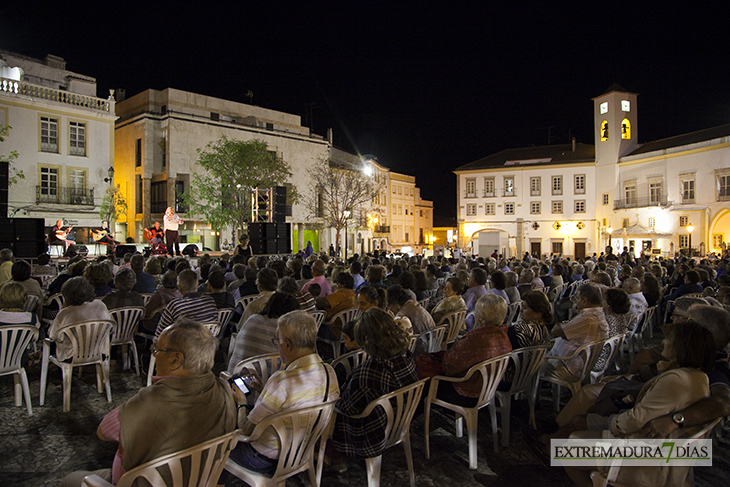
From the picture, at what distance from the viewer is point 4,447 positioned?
10.8 feet

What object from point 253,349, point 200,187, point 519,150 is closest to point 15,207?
point 200,187

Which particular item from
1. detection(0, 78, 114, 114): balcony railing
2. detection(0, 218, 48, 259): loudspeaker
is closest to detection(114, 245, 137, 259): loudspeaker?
detection(0, 218, 48, 259): loudspeaker

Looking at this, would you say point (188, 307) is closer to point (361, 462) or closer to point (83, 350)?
→ point (83, 350)

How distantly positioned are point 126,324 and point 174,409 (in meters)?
3.57

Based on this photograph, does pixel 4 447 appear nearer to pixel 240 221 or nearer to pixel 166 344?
pixel 166 344

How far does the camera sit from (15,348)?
3.74 meters

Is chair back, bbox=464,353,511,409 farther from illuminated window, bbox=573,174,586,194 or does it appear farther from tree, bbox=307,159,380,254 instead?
illuminated window, bbox=573,174,586,194

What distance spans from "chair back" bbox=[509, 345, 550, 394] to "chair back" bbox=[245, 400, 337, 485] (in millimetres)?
→ 1755

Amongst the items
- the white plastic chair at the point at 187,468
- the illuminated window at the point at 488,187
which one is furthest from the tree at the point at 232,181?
the white plastic chair at the point at 187,468

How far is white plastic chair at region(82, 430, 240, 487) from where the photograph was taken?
170 centimetres

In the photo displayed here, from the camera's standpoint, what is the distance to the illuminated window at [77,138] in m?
22.8

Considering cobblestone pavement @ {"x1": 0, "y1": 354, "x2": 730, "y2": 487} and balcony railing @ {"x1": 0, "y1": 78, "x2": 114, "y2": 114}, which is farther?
balcony railing @ {"x1": 0, "y1": 78, "x2": 114, "y2": 114}

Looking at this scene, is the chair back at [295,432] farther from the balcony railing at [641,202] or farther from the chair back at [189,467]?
the balcony railing at [641,202]

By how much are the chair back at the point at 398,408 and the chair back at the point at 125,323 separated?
3511 mm
